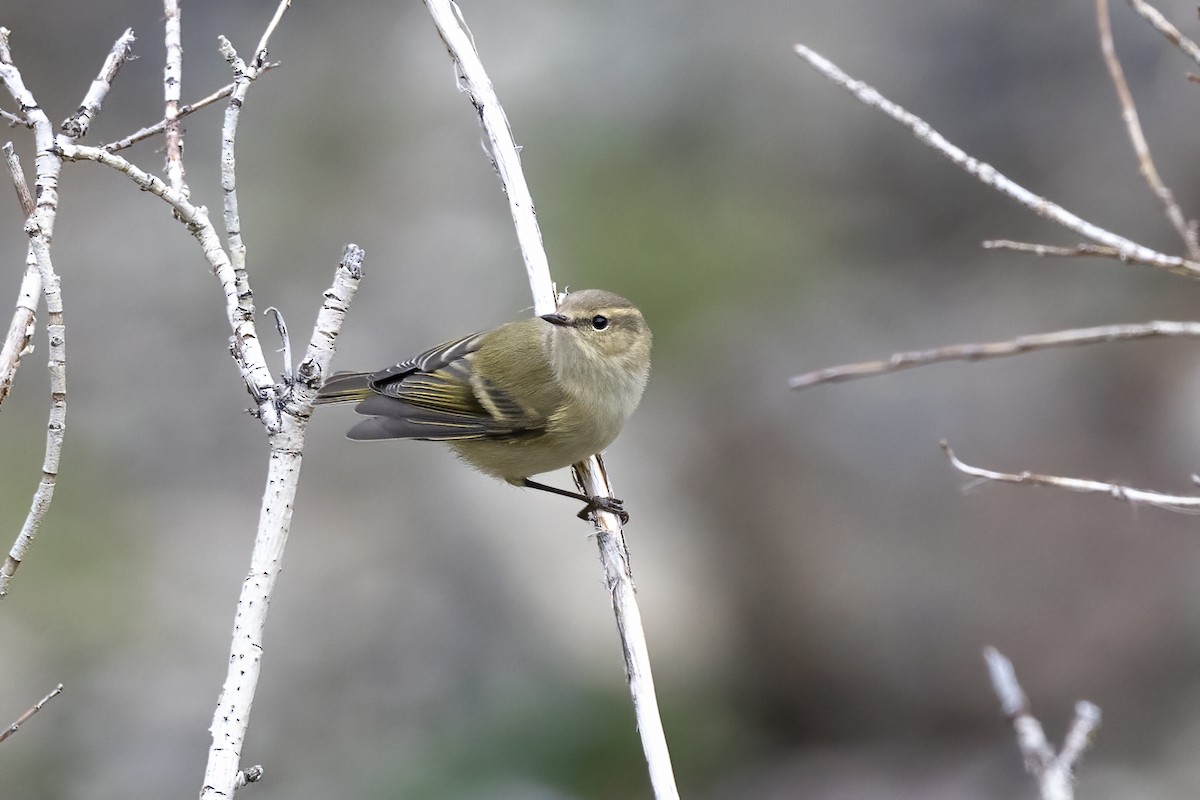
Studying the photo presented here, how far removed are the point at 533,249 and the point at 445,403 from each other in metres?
0.88

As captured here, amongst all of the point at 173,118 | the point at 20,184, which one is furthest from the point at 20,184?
the point at 173,118

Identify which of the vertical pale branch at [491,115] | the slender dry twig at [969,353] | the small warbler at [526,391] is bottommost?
the slender dry twig at [969,353]

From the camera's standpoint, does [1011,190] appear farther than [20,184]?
No

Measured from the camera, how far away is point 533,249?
12.0 ft

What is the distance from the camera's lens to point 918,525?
20.8ft

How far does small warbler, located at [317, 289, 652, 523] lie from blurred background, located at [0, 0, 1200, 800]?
70.7 inches

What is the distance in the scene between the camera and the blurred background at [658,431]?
19.3 feet

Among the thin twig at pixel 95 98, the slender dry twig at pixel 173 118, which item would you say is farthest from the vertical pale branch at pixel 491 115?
the thin twig at pixel 95 98

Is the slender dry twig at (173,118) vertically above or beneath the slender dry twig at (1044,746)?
above

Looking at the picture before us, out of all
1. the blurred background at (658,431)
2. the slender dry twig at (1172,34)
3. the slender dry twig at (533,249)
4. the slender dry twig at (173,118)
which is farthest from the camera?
the blurred background at (658,431)

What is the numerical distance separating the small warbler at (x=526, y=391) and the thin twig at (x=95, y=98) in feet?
5.07

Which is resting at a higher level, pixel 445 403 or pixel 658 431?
pixel 658 431

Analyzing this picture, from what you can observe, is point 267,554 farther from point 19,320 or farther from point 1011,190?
point 1011,190

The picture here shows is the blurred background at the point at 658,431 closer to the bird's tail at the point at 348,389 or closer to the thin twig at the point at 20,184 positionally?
the bird's tail at the point at 348,389
